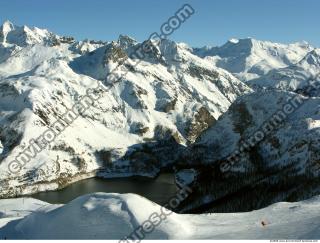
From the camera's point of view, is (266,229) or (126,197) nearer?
(266,229)

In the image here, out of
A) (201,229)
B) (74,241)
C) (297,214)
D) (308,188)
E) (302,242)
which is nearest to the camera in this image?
(302,242)

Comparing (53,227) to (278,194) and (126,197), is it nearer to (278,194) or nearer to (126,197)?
(126,197)

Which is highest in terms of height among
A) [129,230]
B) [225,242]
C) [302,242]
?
[129,230]

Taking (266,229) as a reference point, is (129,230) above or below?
above

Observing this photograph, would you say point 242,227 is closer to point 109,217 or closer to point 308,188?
point 109,217

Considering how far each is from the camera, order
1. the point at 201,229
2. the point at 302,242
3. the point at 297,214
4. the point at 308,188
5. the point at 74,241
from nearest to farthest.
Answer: the point at 302,242, the point at 74,241, the point at 201,229, the point at 297,214, the point at 308,188

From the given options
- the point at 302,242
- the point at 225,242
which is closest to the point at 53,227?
the point at 225,242
